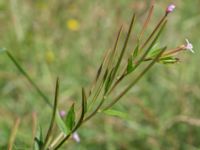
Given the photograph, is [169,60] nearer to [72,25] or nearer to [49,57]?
[49,57]

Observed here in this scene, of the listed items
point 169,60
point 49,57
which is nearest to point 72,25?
point 49,57

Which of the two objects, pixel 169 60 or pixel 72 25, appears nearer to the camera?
pixel 169 60

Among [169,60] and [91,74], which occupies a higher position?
[169,60]

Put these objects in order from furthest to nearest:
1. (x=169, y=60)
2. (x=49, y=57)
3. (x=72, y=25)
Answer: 1. (x=72, y=25)
2. (x=49, y=57)
3. (x=169, y=60)

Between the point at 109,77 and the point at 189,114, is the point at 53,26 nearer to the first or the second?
the point at 189,114

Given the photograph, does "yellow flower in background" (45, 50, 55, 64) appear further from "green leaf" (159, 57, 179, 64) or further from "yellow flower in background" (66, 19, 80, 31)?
"green leaf" (159, 57, 179, 64)

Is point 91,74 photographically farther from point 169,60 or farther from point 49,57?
point 169,60

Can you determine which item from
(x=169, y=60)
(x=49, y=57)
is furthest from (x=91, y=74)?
(x=169, y=60)

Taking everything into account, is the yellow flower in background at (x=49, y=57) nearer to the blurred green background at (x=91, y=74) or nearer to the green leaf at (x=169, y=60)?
the blurred green background at (x=91, y=74)

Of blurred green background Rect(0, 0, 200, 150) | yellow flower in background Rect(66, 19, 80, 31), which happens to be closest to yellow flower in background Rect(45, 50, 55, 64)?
blurred green background Rect(0, 0, 200, 150)

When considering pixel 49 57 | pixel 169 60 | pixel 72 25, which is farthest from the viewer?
pixel 72 25
